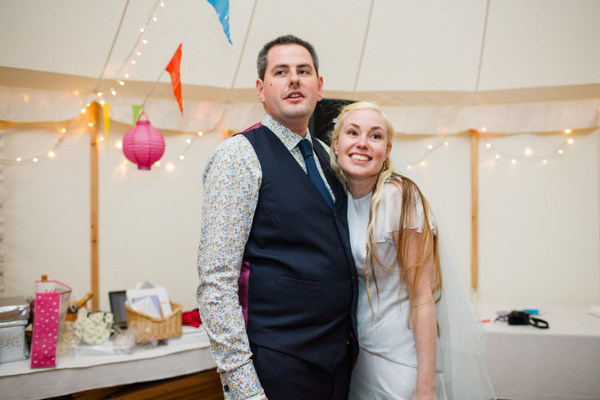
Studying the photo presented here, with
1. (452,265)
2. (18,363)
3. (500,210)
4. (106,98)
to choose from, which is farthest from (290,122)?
(500,210)

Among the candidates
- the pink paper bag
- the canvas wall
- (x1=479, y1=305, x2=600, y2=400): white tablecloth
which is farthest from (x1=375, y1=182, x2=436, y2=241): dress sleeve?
the canvas wall

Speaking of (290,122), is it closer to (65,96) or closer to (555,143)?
(65,96)

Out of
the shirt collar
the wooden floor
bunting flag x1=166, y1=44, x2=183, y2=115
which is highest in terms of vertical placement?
bunting flag x1=166, y1=44, x2=183, y2=115

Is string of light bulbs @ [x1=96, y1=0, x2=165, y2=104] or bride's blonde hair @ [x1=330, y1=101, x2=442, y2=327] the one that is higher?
string of light bulbs @ [x1=96, y1=0, x2=165, y2=104]

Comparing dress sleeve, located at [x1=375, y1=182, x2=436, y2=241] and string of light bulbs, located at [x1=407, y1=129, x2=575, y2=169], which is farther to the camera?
string of light bulbs, located at [x1=407, y1=129, x2=575, y2=169]

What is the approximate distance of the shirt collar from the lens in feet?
5.12

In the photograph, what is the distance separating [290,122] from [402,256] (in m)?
0.59

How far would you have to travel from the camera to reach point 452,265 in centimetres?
167

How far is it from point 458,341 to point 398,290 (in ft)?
0.98

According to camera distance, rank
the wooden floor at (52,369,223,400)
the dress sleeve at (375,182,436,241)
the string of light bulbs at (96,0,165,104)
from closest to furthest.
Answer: the dress sleeve at (375,182,436,241) → the wooden floor at (52,369,223,400) → the string of light bulbs at (96,0,165,104)

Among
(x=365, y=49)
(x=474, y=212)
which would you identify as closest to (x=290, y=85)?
(x=365, y=49)

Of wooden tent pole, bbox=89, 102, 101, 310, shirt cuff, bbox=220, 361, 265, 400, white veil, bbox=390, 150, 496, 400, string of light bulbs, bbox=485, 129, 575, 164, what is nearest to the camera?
shirt cuff, bbox=220, 361, 265, 400

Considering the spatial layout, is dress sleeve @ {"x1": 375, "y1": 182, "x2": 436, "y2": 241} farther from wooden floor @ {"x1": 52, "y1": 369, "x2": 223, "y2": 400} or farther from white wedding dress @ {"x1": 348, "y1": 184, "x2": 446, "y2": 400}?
wooden floor @ {"x1": 52, "y1": 369, "x2": 223, "y2": 400}

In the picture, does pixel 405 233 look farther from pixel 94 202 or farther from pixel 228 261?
pixel 94 202
